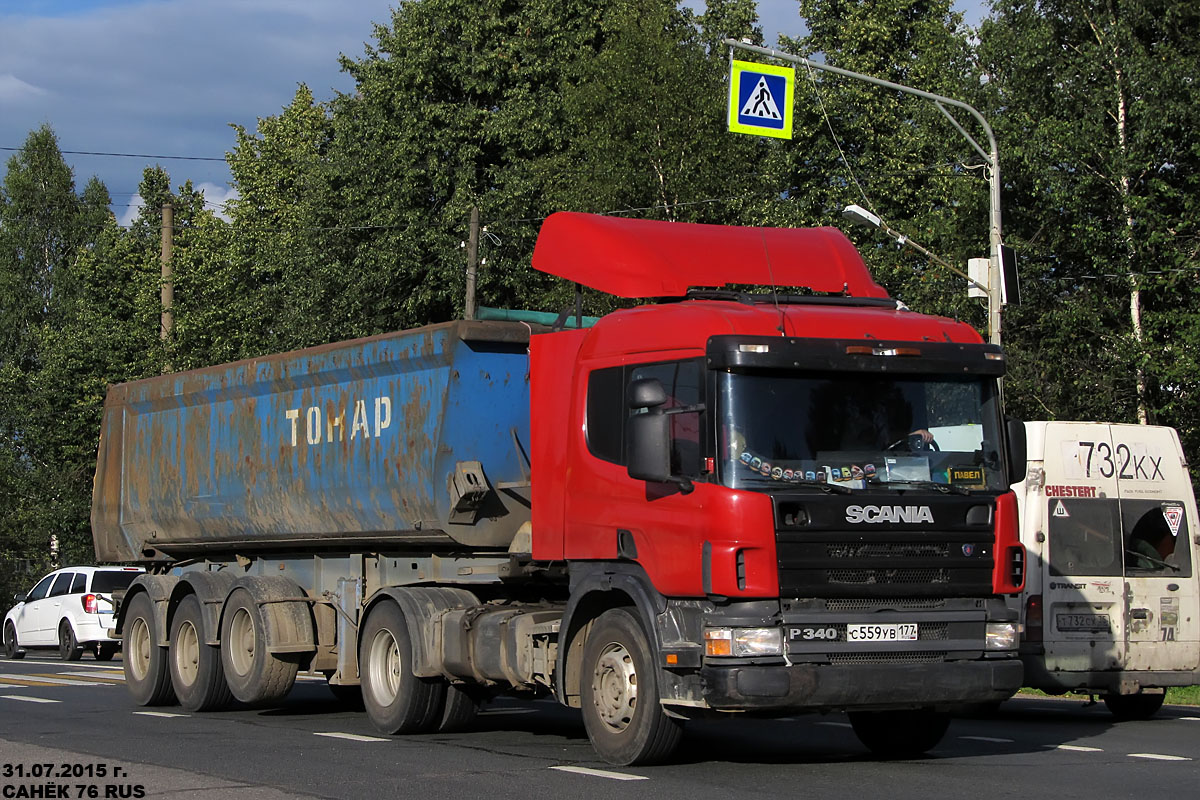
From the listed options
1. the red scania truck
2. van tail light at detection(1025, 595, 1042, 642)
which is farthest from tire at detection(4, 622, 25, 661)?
van tail light at detection(1025, 595, 1042, 642)

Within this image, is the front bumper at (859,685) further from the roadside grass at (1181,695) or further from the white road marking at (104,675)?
the white road marking at (104,675)

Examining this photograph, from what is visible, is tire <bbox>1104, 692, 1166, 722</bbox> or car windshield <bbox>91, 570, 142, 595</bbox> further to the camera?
car windshield <bbox>91, 570, 142, 595</bbox>

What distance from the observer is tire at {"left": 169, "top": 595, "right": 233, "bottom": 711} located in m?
15.7

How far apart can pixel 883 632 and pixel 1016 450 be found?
1.56 meters

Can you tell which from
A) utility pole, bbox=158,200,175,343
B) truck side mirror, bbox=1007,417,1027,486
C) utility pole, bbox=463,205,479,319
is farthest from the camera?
utility pole, bbox=158,200,175,343

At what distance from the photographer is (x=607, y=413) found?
431 inches

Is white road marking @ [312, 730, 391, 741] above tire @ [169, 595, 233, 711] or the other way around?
the other way around

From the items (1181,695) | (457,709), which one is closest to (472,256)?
(1181,695)

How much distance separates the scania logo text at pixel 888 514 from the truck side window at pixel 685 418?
94cm

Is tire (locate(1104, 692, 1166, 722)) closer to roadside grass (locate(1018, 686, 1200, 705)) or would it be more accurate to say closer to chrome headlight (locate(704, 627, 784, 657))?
roadside grass (locate(1018, 686, 1200, 705))

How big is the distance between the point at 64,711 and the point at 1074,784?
9.81 m

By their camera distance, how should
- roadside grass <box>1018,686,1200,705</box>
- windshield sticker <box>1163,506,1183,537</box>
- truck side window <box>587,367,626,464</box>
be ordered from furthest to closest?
1. roadside grass <box>1018,686,1200,705</box>
2. windshield sticker <box>1163,506,1183,537</box>
3. truck side window <box>587,367,626,464</box>

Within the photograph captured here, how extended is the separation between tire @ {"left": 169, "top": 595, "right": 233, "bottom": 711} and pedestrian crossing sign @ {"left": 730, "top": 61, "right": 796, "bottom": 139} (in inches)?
403

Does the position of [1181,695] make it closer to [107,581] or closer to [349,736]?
[349,736]
